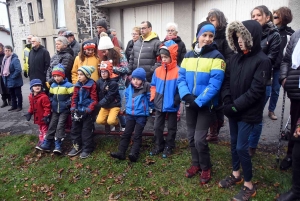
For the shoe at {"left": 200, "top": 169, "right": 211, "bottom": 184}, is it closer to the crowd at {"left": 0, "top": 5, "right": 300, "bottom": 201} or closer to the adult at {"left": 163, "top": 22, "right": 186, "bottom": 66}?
the crowd at {"left": 0, "top": 5, "right": 300, "bottom": 201}

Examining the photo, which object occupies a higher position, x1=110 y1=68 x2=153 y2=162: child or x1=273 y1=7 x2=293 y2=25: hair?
x1=273 y1=7 x2=293 y2=25: hair

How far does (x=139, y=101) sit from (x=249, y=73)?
1.96 m

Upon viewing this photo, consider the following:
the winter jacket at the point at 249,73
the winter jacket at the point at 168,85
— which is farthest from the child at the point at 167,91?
the winter jacket at the point at 249,73

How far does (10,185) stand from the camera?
4.15 meters

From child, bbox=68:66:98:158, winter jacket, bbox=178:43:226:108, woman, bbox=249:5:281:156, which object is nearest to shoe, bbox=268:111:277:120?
woman, bbox=249:5:281:156

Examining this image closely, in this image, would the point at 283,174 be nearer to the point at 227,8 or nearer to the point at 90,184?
the point at 90,184

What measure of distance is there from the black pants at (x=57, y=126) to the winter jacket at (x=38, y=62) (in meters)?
2.42

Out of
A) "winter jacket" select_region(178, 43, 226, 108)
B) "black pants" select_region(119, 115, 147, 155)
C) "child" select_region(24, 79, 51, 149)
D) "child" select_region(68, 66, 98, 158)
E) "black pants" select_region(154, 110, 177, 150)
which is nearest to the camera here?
"winter jacket" select_region(178, 43, 226, 108)

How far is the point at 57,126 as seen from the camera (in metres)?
4.83

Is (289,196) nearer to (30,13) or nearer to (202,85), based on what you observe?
(202,85)

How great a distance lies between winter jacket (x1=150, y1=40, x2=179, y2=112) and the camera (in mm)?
4047

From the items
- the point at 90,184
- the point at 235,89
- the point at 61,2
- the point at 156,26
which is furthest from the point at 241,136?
the point at 61,2

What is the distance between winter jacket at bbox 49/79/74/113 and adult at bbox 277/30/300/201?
11.7 ft

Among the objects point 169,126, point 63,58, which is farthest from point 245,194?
point 63,58
